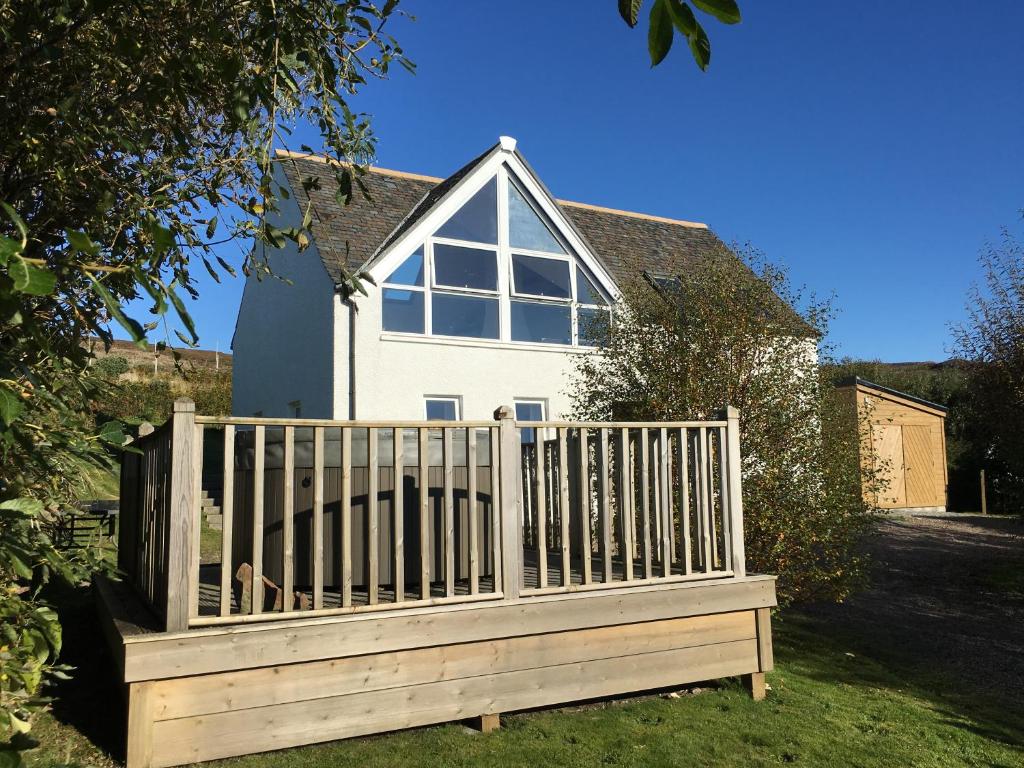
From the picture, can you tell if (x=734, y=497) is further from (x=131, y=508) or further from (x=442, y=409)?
(x=442, y=409)

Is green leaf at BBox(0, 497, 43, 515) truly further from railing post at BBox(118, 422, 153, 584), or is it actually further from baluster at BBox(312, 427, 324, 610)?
railing post at BBox(118, 422, 153, 584)

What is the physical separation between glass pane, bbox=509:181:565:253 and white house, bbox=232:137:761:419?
2 centimetres

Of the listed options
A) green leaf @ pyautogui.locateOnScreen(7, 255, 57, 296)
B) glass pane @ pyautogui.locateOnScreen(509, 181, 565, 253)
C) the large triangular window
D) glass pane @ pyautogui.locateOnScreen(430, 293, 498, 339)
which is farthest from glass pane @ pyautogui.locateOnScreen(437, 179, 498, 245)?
green leaf @ pyautogui.locateOnScreen(7, 255, 57, 296)

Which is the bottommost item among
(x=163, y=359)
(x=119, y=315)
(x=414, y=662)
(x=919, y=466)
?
(x=414, y=662)

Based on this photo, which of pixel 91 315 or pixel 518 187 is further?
pixel 518 187

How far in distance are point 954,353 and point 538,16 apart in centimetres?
863

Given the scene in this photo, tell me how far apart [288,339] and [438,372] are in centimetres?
379

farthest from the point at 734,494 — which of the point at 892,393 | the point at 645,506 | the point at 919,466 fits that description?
the point at 919,466

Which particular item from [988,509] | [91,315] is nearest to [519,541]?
[91,315]

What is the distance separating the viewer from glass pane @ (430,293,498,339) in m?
14.6

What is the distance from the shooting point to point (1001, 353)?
37.4 feet

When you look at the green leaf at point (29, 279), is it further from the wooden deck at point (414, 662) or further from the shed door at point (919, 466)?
the shed door at point (919, 466)

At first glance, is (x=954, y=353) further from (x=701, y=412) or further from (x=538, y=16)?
(x=538, y=16)

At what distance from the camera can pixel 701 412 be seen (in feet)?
25.5
